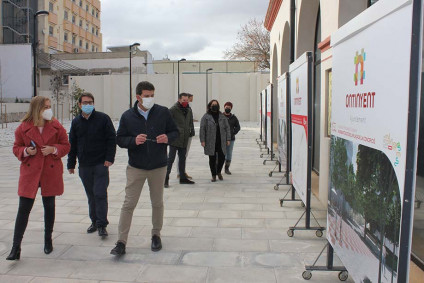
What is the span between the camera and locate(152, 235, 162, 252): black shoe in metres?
4.79

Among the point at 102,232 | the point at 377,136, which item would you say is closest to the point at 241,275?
the point at 102,232

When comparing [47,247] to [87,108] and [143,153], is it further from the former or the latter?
[87,108]

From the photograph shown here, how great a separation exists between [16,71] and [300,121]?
49.7 metres

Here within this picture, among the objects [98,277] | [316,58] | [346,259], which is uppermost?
[316,58]

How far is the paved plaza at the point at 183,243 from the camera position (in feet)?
13.5

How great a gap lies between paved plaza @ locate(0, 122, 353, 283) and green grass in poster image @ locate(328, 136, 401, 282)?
1176 millimetres

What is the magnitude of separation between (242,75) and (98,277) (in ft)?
149

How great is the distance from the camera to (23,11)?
55156mm

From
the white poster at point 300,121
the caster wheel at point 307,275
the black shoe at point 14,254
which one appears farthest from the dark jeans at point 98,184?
the caster wheel at point 307,275

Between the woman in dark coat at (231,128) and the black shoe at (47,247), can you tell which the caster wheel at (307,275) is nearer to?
the black shoe at (47,247)

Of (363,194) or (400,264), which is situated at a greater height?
(363,194)

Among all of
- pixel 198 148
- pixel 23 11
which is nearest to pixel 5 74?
pixel 23 11

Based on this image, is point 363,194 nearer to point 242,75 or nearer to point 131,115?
point 131,115

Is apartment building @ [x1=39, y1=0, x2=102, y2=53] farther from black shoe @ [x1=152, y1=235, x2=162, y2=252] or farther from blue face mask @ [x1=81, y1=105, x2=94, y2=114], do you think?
black shoe @ [x1=152, y1=235, x2=162, y2=252]
